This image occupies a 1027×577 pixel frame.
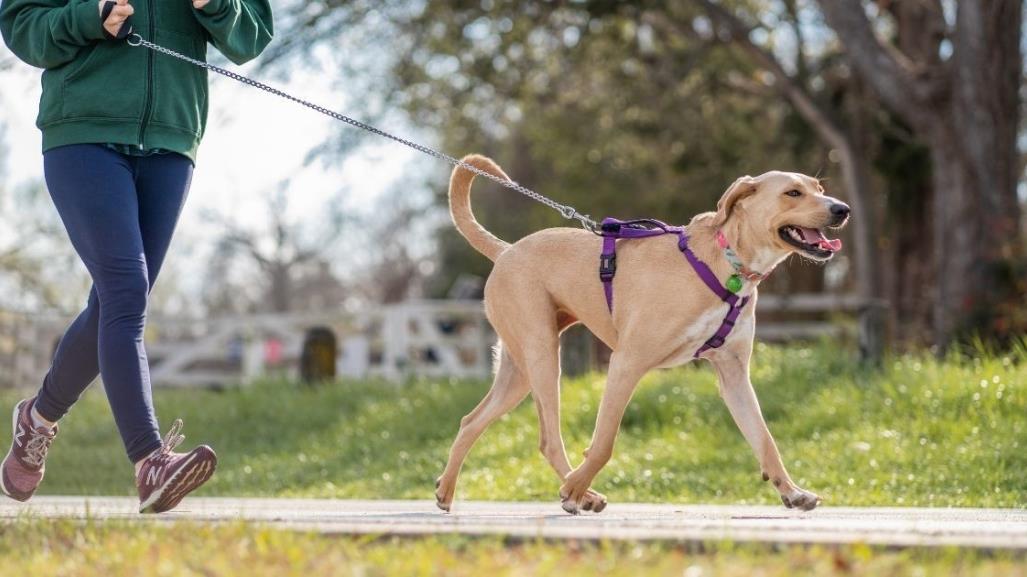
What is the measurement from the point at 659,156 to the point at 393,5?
892 centimetres

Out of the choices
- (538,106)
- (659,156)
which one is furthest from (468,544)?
(659,156)

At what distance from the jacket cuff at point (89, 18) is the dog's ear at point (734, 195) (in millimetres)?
2392

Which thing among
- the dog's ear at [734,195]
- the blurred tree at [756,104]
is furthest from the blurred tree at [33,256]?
the dog's ear at [734,195]

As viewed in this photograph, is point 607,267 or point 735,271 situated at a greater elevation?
point 735,271

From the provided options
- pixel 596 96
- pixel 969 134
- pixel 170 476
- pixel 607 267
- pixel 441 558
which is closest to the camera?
pixel 441 558

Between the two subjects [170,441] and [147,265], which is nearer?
[170,441]

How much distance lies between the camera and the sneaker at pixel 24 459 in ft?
16.7

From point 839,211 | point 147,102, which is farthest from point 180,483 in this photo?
point 839,211

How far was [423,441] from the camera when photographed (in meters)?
10.9

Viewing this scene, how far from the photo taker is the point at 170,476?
452cm

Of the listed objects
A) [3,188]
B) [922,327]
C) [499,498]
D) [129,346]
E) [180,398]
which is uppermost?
[129,346]

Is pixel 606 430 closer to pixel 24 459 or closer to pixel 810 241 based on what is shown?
pixel 810 241

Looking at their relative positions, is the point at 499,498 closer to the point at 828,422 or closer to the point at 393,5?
the point at 828,422

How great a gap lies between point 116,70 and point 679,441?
5.65 m
